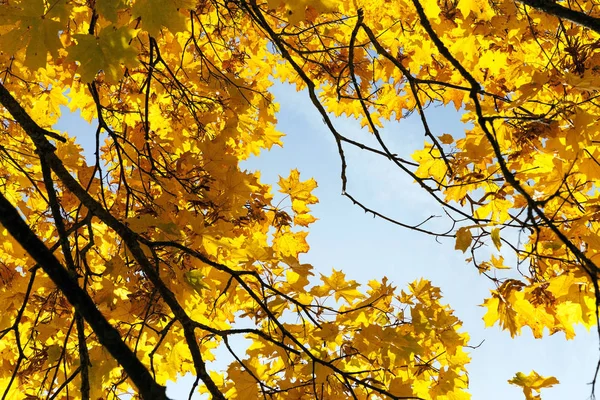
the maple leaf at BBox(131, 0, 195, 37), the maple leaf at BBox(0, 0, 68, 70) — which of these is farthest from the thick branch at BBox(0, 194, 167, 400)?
the maple leaf at BBox(131, 0, 195, 37)

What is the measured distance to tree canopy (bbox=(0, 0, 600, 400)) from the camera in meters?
1.76

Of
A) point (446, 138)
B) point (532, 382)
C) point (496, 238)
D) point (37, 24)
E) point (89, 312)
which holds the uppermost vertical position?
point (446, 138)

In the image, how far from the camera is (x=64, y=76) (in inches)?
151

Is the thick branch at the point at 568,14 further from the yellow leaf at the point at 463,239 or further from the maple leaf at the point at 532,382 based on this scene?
the maple leaf at the point at 532,382

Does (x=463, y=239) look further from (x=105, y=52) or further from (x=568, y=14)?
(x=105, y=52)

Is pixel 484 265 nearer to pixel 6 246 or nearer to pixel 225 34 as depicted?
pixel 6 246

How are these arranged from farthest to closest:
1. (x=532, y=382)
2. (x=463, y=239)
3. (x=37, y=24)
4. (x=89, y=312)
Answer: (x=532, y=382) → (x=463, y=239) → (x=37, y=24) → (x=89, y=312)

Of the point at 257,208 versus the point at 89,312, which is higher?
the point at 257,208

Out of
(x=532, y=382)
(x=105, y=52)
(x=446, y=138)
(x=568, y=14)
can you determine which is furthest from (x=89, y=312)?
(x=532, y=382)

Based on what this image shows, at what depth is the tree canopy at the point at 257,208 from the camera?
1.76 metres

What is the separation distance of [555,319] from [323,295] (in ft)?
4.27

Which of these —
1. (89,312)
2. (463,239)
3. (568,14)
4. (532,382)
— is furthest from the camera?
(532,382)

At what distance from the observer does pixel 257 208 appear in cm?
310

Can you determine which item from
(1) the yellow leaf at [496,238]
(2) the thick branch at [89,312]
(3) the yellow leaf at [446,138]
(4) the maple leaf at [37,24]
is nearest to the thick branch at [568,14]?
(1) the yellow leaf at [496,238]
